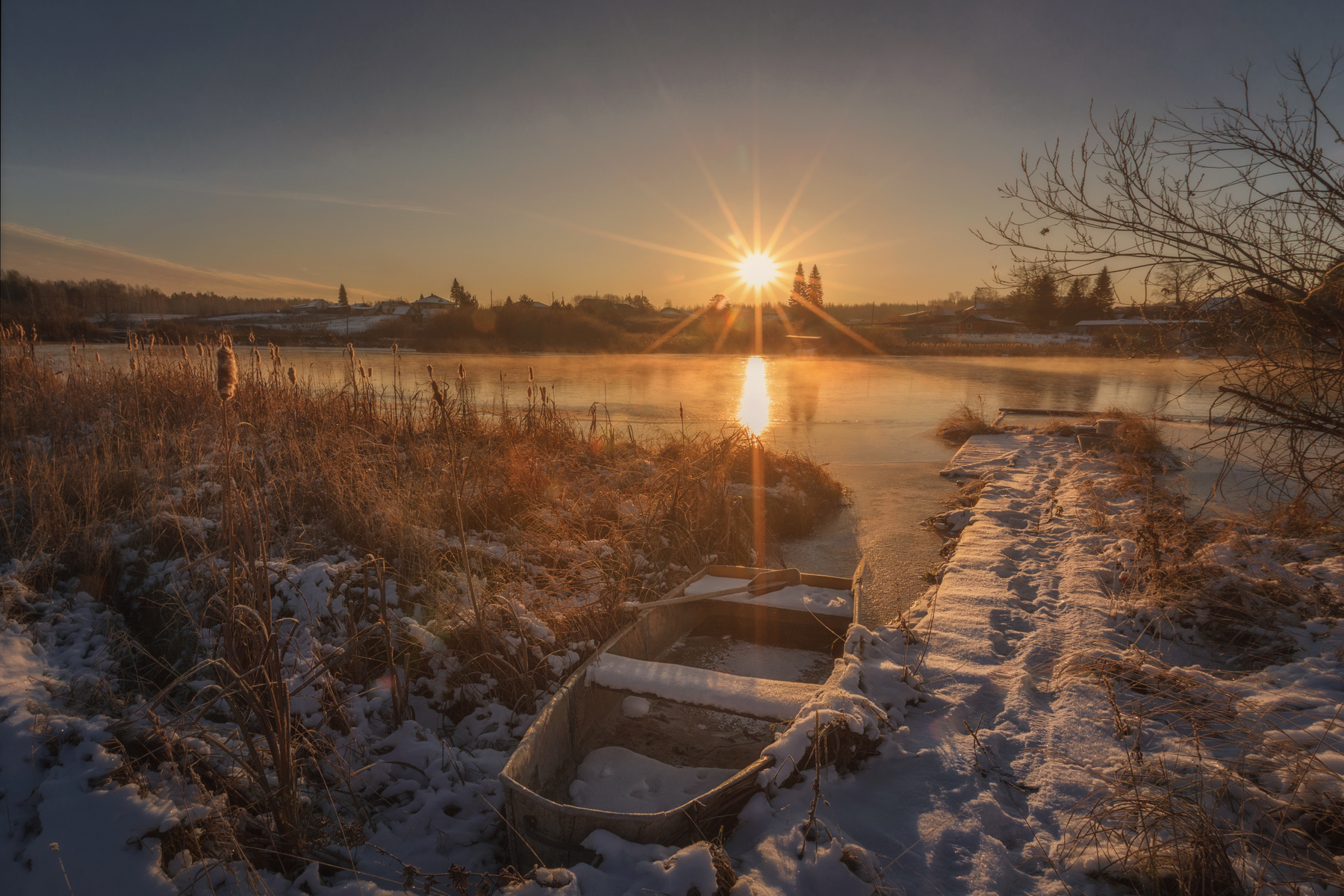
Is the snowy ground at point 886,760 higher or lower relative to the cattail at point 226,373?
lower

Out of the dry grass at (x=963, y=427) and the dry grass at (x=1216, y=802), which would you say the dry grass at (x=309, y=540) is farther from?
the dry grass at (x=963, y=427)

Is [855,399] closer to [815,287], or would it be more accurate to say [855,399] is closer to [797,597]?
[797,597]

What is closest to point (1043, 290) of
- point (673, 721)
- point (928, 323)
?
point (673, 721)

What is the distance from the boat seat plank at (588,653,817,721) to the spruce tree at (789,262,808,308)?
7428 centimetres

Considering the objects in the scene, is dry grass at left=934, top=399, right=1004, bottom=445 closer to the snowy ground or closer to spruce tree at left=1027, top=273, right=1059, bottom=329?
spruce tree at left=1027, top=273, right=1059, bottom=329

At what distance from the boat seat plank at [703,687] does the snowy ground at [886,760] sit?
246 mm

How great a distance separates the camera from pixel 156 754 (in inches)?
110

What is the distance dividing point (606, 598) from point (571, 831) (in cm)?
231

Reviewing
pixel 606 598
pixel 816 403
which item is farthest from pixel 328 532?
pixel 816 403

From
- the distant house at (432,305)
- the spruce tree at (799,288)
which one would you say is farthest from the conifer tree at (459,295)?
the spruce tree at (799,288)

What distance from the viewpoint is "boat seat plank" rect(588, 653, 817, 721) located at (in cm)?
343

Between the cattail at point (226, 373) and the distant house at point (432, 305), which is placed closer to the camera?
the cattail at point (226, 373)

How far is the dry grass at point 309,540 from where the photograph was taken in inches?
102

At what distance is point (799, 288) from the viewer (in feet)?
250
